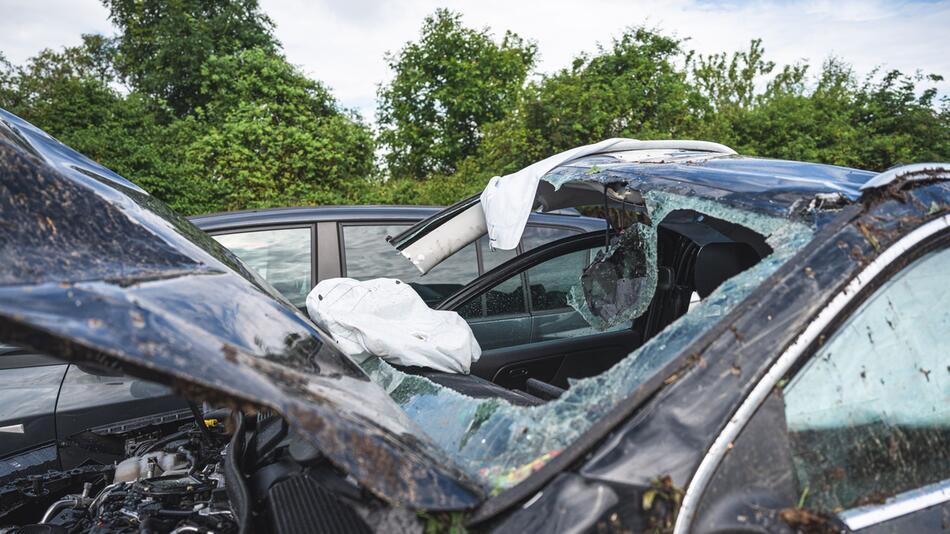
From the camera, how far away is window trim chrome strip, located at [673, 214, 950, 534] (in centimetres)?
104

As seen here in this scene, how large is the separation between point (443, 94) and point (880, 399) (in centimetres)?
2120

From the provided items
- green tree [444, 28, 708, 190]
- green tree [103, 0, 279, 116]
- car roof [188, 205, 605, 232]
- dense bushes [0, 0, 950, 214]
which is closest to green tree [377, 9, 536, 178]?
dense bushes [0, 0, 950, 214]

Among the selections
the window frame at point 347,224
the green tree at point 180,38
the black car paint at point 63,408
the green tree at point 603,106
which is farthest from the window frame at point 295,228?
the green tree at point 180,38

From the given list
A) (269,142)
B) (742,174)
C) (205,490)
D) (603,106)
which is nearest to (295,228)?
(205,490)

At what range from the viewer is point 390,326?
2.20m

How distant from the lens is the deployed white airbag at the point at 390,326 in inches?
82.7

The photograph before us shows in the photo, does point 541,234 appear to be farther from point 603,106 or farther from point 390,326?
point 603,106

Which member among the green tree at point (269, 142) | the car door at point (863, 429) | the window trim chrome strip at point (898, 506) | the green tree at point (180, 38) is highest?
the green tree at point (180, 38)

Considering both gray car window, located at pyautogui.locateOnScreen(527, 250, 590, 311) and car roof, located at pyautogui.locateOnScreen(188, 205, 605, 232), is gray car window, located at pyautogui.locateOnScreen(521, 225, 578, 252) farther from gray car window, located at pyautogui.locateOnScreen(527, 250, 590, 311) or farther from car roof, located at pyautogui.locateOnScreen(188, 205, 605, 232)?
gray car window, located at pyautogui.locateOnScreen(527, 250, 590, 311)

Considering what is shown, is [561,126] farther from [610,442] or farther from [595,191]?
[610,442]

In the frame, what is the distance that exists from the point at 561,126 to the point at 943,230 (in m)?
9.87

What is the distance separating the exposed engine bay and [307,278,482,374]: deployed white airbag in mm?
413

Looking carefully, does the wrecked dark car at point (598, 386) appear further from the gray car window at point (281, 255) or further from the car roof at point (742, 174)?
the gray car window at point (281, 255)

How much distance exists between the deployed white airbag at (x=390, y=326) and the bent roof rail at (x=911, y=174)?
1390 mm
